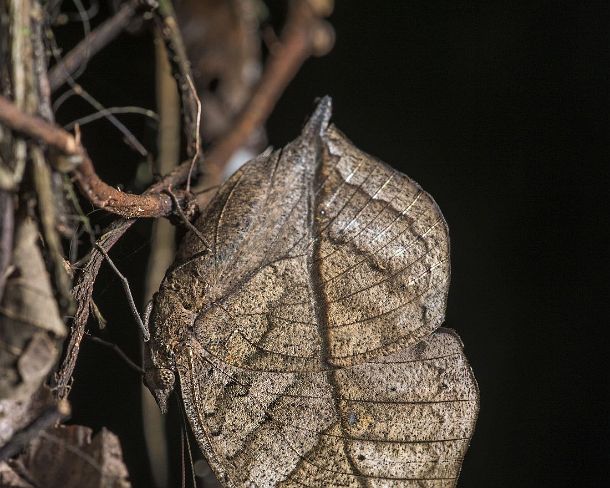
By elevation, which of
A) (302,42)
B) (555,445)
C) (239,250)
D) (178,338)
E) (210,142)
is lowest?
(555,445)

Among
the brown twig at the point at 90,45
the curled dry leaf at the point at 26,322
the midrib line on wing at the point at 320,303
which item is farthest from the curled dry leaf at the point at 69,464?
the brown twig at the point at 90,45

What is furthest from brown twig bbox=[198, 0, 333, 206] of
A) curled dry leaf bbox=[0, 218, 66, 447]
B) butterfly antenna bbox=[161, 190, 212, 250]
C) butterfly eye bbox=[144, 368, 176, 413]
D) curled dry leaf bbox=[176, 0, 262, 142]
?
curled dry leaf bbox=[0, 218, 66, 447]

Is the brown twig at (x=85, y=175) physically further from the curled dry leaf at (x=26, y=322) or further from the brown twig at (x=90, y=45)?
the brown twig at (x=90, y=45)

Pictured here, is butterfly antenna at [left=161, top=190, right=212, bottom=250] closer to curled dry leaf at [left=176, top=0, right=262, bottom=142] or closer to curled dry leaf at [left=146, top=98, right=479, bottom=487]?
curled dry leaf at [left=146, top=98, right=479, bottom=487]

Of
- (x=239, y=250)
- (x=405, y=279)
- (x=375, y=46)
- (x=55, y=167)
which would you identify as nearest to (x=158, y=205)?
(x=239, y=250)

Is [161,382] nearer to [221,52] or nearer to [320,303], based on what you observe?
[320,303]

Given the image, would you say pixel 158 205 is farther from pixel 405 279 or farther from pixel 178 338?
pixel 405 279
